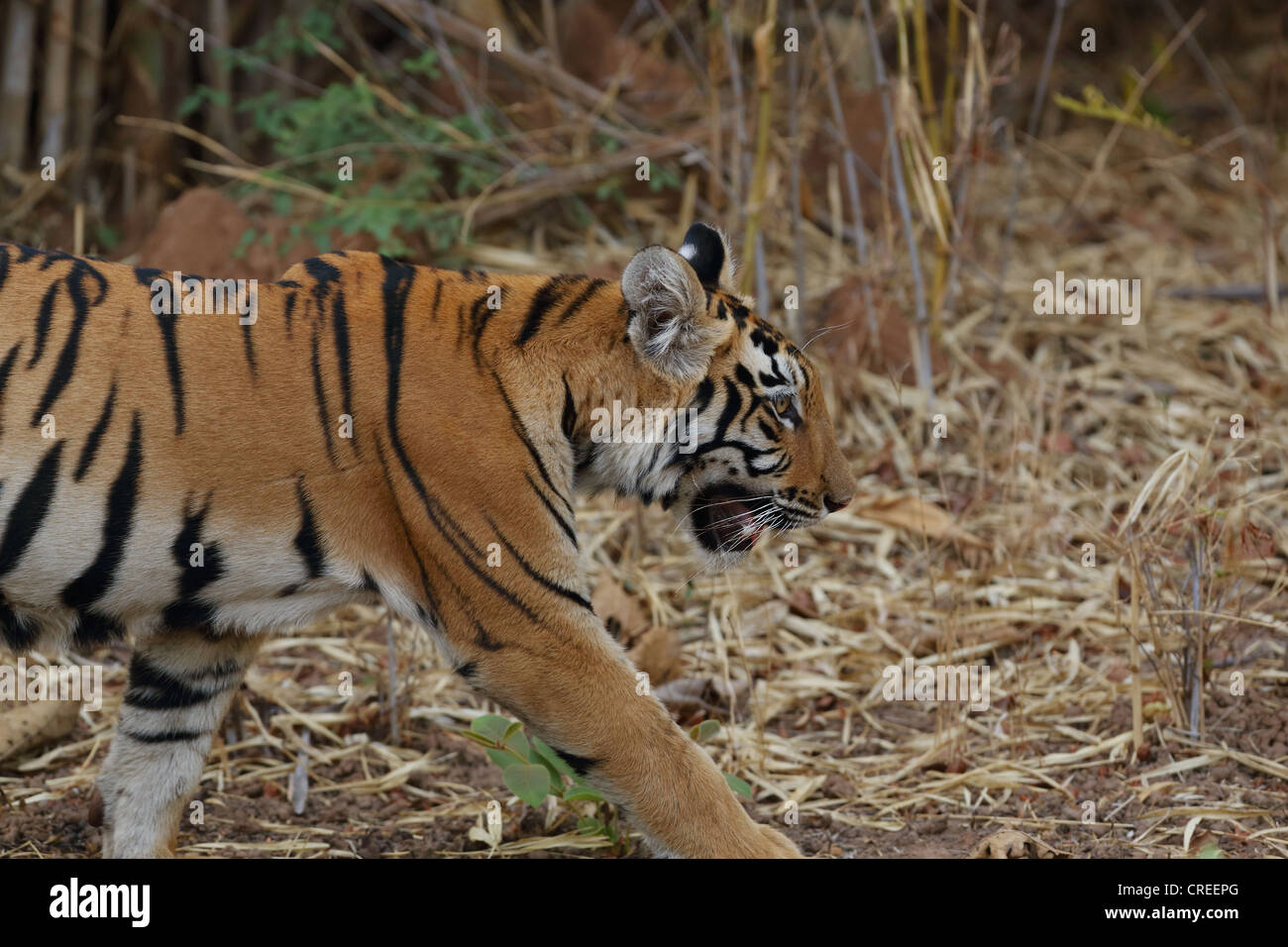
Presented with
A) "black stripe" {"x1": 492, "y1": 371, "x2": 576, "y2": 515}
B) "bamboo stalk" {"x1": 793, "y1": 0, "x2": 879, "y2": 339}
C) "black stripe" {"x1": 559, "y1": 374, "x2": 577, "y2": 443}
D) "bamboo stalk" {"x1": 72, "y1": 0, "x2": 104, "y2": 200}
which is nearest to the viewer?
"black stripe" {"x1": 492, "y1": 371, "x2": 576, "y2": 515}

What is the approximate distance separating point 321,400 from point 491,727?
0.93 meters

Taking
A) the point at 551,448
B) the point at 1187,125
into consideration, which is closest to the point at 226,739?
the point at 551,448

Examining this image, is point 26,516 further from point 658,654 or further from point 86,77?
point 86,77

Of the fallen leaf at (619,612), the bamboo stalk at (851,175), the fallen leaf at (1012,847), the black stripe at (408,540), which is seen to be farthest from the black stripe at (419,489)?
the bamboo stalk at (851,175)

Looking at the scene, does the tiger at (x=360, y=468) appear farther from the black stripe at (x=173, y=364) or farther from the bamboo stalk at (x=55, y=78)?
the bamboo stalk at (x=55, y=78)

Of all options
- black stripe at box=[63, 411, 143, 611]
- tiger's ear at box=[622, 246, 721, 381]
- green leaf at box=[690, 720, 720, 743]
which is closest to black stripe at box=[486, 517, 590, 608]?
tiger's ear at box=[622, 246, 721, 381]

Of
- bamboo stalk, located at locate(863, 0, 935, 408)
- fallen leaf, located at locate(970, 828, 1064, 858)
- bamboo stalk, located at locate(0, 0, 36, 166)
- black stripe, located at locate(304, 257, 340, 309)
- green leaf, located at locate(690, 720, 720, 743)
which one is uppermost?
bamboo stalk, located at locate(0, 0, 36, 166)

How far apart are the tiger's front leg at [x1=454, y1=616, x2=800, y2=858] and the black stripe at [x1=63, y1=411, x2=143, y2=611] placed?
2.61ft

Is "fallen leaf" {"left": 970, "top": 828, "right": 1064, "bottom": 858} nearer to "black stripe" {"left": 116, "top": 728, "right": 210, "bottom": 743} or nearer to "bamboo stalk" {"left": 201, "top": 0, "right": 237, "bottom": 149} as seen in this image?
"black stripe" {"left": 116, "top": 728, "right": 210, "bottom": 743}

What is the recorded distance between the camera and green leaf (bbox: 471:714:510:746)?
353 centimetres

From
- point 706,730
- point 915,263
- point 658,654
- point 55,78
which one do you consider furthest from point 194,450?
point 55,78

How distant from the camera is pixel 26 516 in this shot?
312 centimetres
